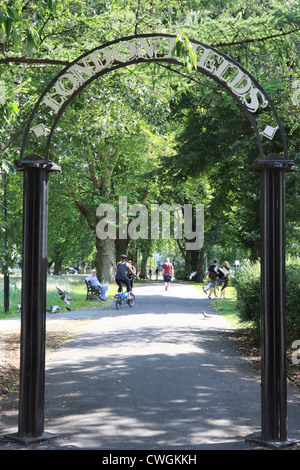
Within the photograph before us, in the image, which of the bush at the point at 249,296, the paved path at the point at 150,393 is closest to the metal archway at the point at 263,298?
the paved path at the point at 150,393

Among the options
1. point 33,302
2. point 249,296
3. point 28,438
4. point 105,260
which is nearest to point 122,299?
point 249,296

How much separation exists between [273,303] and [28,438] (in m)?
2.81

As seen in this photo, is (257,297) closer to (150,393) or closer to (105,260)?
(150,393)

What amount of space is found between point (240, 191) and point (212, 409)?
12.5m

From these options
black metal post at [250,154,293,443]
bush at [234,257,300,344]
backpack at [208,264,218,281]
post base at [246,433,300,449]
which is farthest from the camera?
backpack at [208,264,218,281]

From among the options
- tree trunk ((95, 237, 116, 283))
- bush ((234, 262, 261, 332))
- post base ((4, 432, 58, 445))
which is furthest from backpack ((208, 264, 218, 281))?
post base ((4, 432, 58, 445))

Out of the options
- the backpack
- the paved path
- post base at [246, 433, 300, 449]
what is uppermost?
the backpack

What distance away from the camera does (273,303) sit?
→ 235 inches

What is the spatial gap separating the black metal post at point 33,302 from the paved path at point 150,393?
1.26ft

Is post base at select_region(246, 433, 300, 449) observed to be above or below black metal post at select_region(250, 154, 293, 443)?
below

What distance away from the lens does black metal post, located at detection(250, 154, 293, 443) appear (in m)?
5.75

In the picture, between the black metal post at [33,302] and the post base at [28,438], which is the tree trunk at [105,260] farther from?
the post base at [28,438]

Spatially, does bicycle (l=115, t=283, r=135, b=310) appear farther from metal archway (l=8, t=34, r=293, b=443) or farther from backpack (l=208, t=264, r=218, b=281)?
metal archway (l=8, t=34, r=293, b=443)

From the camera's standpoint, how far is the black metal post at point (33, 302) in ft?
19.1
